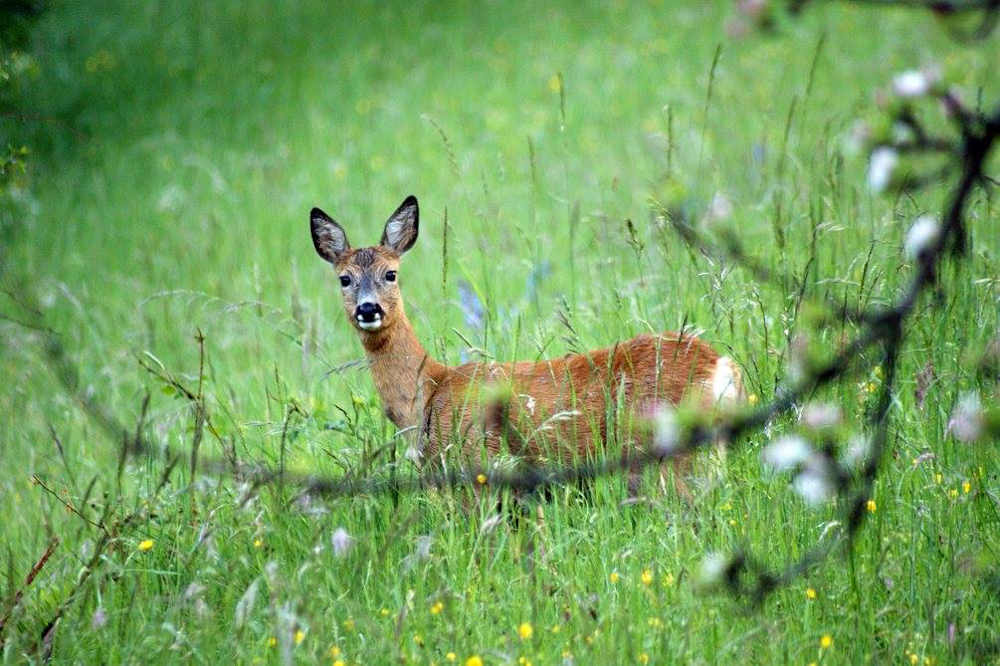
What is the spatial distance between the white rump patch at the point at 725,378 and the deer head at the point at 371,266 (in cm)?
136

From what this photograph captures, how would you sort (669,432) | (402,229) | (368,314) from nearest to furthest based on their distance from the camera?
(669,432)
(368,314)
(402,229)

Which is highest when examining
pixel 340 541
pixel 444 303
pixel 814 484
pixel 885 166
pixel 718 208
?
pixel 885 166

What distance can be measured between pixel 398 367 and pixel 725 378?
134cm

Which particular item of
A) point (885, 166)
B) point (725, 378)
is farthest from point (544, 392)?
point (885, 166)

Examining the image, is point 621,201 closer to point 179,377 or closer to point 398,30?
point 179,377

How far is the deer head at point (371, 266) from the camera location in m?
5.24

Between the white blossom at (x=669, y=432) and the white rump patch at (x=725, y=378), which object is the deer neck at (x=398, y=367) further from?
the white blossom at (x=669, y=432)

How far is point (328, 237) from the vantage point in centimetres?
565

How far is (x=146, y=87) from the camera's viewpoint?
1445 cm

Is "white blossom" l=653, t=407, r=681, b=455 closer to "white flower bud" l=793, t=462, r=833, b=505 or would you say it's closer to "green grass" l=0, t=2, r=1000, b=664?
"white flower bud" l=793, t=462, r=833, b=505

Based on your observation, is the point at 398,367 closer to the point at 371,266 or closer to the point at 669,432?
the point at 371,266

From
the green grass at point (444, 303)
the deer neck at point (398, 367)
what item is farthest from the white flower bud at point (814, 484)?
the deer neck at point (398, 367)

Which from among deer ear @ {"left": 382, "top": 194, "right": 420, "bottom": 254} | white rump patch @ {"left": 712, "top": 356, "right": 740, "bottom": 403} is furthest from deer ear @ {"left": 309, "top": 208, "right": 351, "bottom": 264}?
white rump patch @ {"left": 712, "top": 356, "right": 740, "bottom": 403}

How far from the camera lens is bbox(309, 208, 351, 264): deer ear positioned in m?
5.59
